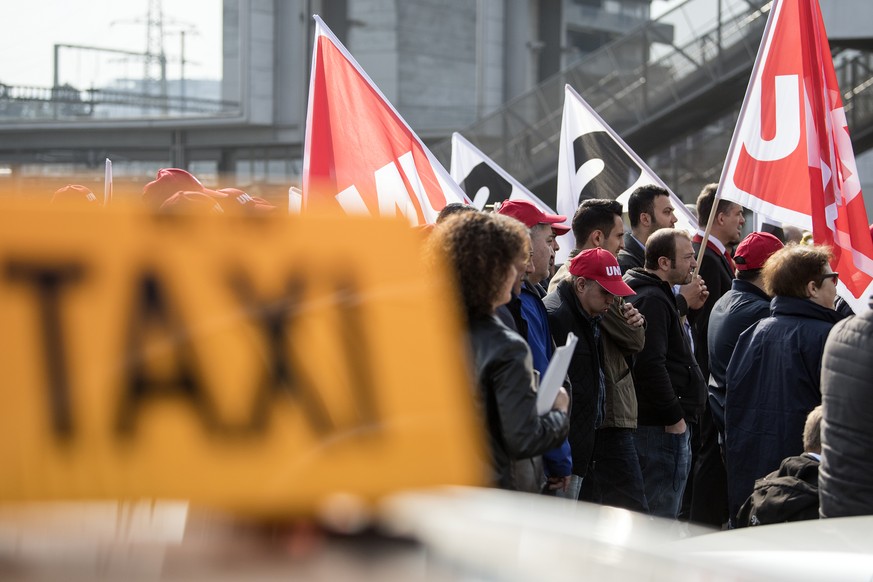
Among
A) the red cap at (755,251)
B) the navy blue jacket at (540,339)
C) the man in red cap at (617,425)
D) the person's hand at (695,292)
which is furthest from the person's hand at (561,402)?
the person's hand at (695,292)

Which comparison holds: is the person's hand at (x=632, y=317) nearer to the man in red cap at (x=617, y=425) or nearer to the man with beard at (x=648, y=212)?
the man in red cap at (x=617, y=425)

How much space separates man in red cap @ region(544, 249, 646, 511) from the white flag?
3822 millimetres

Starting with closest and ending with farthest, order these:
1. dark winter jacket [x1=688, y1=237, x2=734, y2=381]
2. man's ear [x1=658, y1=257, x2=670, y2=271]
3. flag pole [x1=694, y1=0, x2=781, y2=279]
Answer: man's ear [x1=658, y1=257, x2=670, y2=271], flag pole [x1=694, y1=0, x2=781, y2=279], dark winter jacket [x1=688, y1=237, x2=734, y2=381]

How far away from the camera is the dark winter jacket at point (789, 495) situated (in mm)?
4555

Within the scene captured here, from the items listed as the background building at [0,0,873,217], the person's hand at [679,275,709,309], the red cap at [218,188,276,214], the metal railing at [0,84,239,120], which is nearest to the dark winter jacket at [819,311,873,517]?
the red cap at [218,188,276,214]

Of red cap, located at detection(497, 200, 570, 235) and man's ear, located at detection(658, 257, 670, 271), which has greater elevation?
red cap, located at detection(497, 200, 570, 235)

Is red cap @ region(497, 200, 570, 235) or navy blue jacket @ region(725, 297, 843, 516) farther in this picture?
red cap @ region(497, 200, 570, 235)

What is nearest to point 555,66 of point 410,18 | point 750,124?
point 410,18

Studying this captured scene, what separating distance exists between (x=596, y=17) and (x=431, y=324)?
133ft

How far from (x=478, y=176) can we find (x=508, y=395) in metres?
6.26

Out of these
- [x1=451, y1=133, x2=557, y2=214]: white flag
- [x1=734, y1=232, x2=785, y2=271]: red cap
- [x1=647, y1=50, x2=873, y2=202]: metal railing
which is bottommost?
[x1=734, y1=232, x2=785, y2=271]: red cap

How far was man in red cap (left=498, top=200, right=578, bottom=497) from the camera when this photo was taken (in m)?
4.66

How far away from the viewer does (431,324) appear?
1632 mm

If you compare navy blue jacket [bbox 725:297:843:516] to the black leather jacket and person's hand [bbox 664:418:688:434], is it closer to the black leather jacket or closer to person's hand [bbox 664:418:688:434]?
person's hand [bbox 664:418:688:434]
